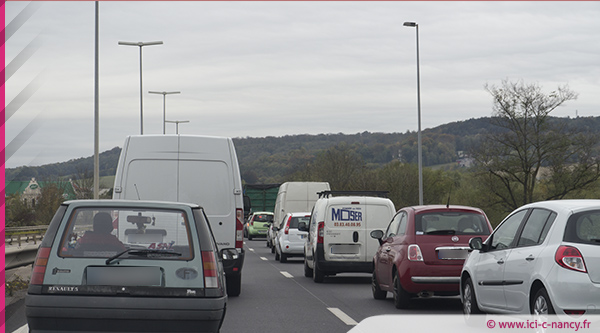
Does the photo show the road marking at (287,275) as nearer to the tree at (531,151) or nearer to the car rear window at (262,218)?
the car rear window at (262,218)

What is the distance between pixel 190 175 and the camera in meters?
13.3

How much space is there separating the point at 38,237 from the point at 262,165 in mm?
58600

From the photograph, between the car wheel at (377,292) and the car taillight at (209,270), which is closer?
the car taillight at (209,270)

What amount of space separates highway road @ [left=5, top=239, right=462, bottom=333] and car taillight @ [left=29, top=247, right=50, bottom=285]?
128 inches

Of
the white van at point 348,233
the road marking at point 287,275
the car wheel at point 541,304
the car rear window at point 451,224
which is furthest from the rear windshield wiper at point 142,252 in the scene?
the road marking at point 287,275

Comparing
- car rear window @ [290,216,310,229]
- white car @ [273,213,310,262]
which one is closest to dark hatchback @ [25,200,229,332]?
white car @ [273,213,310,262]

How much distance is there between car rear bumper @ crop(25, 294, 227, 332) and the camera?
6711 mm

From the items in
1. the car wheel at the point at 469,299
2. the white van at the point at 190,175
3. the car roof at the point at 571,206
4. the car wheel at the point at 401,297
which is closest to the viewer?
the car roof at the point at 571,206

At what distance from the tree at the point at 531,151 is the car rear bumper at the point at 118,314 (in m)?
47.4

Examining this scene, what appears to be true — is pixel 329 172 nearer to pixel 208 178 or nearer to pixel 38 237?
pixel 38 237

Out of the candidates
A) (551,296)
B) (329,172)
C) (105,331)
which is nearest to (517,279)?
(551,296)

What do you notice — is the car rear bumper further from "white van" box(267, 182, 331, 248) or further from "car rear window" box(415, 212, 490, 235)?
"white van" box(267, 182, 331, 248)

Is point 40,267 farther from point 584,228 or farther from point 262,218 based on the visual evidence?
point 262,218

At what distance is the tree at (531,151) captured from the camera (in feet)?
169
